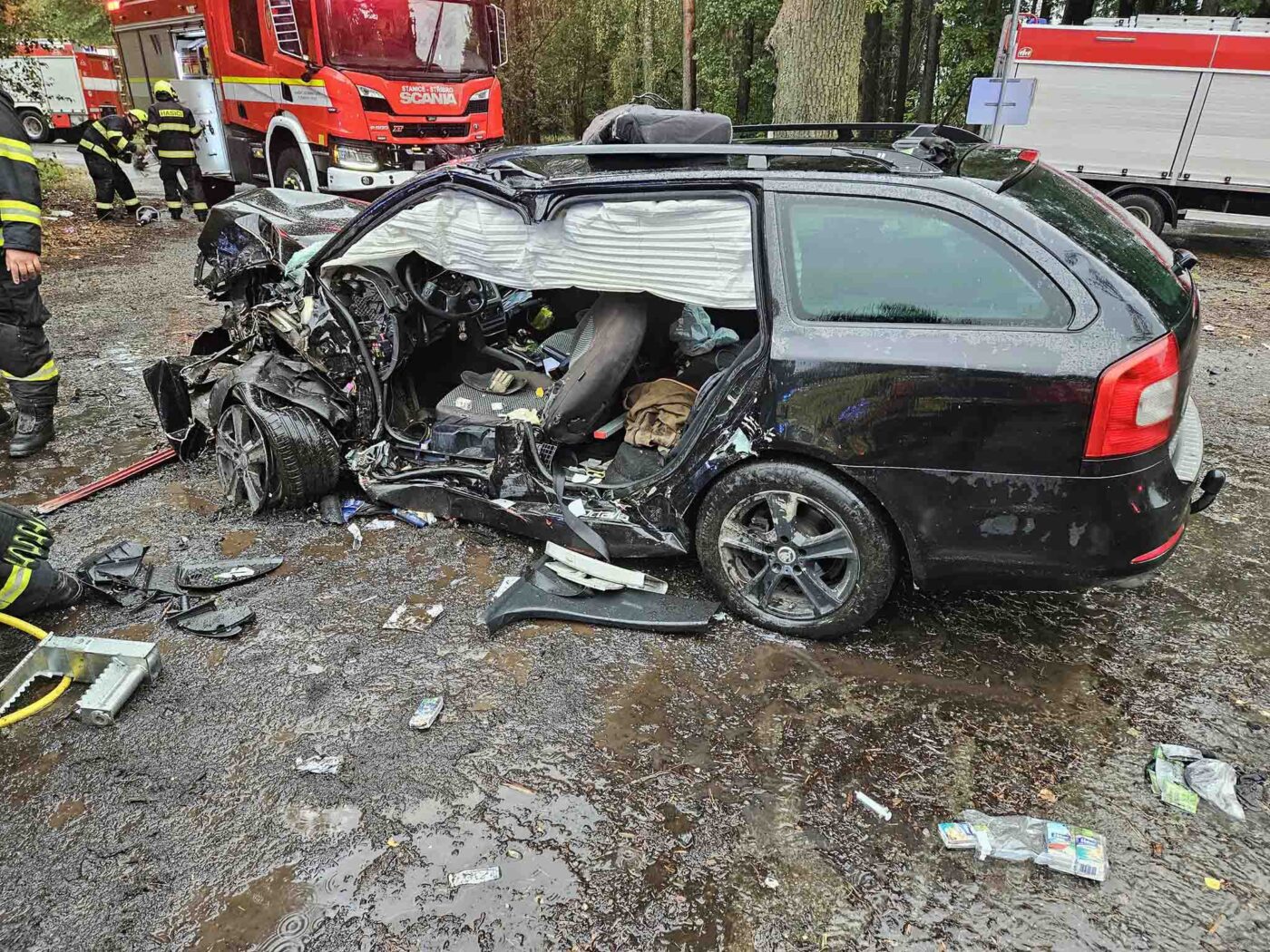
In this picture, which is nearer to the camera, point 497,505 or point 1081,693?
point 1081,693

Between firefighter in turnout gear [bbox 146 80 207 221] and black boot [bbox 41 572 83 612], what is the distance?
34.0ft

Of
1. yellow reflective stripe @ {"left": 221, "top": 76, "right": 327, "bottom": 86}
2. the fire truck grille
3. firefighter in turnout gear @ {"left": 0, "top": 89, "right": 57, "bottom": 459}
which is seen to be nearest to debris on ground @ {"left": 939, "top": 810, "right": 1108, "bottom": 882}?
firefighter in turnout gear @ {"left": 0, "top": 89, "right": 57, "bottom": 459}

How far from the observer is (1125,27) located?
1030 cm

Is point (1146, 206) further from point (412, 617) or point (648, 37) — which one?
point (648, 37)

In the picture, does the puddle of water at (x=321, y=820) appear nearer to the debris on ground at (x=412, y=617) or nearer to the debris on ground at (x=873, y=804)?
the debris on ground at (x=412, y=617)

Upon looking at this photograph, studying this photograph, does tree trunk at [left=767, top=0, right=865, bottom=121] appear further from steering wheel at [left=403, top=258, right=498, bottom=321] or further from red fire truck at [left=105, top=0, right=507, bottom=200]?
steering wheel at [left=403, top=258, right=498, bottom=321]

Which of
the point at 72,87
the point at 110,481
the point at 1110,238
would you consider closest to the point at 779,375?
the point at 1110,238

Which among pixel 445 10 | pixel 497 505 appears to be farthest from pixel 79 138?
pixel 497 505

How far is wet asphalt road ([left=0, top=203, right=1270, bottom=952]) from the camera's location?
6.67 ft

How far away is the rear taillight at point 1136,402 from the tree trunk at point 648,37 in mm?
20941

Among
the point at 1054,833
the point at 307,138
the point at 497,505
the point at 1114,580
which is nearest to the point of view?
the point at 1054,833

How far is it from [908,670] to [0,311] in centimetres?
509

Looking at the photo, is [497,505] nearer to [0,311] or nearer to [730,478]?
[730,478]

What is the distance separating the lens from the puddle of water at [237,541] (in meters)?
3.71
